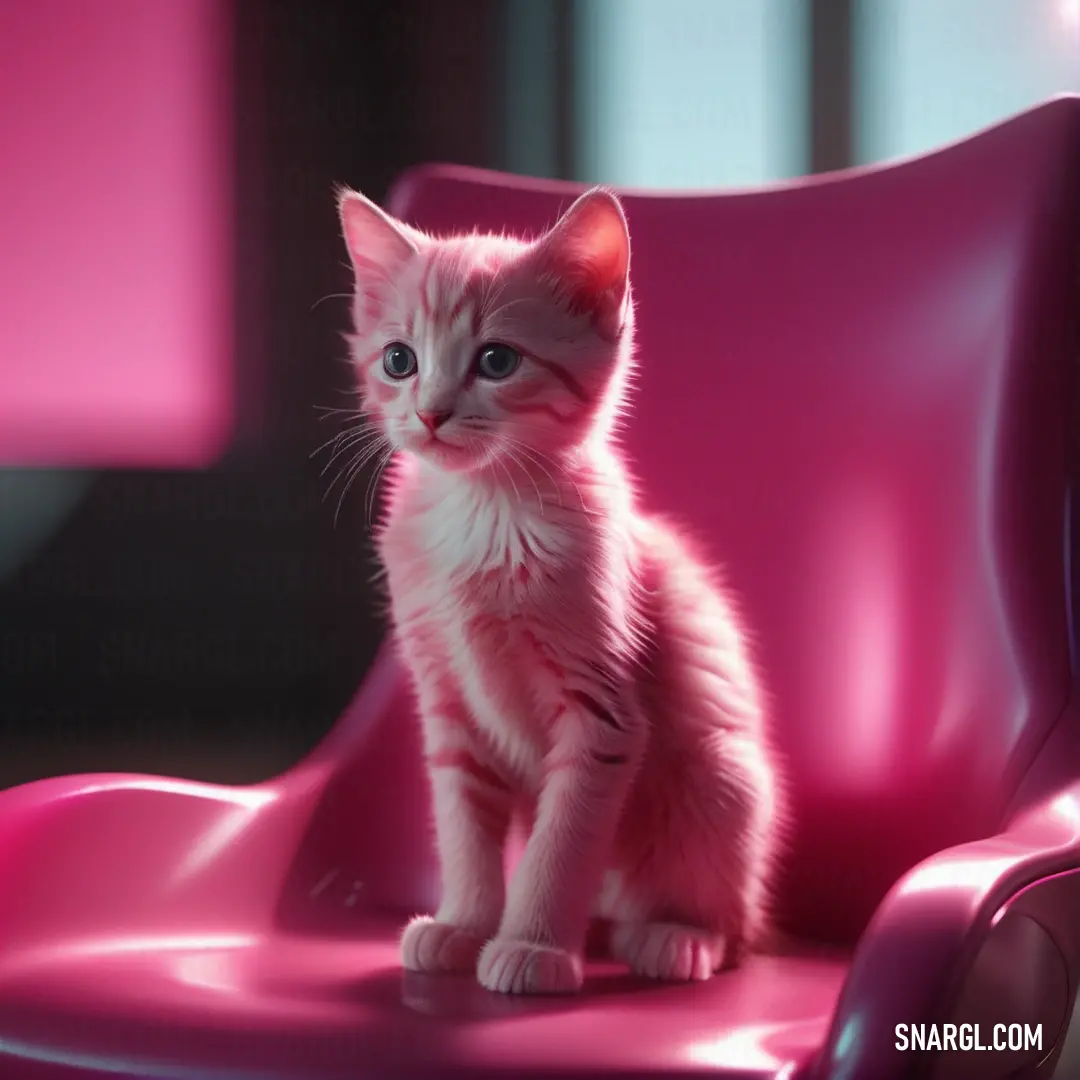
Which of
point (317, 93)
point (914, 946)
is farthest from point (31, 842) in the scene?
point (317, 93)

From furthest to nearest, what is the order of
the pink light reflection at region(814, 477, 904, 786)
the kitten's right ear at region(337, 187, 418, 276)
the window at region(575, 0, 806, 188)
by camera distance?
1. the window at region(575, 0, 806, 188)
2. the pink light reflection at region(814, 477, 904, 786)
3. the kitten's right ear at region(337, 187, 418, 276)

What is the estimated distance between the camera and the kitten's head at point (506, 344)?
3.32 feet

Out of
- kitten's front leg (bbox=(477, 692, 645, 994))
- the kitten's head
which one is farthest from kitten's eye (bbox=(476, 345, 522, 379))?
kitten's front leg (bbox=(477, 692, 645, 994))

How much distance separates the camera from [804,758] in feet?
4.17

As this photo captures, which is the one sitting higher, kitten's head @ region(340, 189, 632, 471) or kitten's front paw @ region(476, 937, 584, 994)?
kitten's head @ region(340, 189, 632, 471)

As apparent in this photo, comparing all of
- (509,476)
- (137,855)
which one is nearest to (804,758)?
(509,476)

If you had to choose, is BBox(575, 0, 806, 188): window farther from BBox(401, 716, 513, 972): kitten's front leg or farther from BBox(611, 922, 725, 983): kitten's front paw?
BBox(611, 922, 725, 983): kitten's front paw

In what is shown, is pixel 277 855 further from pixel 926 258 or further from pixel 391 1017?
pixel 926 258

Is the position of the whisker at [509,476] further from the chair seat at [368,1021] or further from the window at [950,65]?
the window at [950,65]

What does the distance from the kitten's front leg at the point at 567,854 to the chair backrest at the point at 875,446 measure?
0.32 m

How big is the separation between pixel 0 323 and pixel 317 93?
639mm

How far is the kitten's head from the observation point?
1.01 metres

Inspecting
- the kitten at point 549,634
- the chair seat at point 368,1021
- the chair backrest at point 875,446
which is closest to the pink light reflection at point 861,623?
the chair backrest at point 875,446

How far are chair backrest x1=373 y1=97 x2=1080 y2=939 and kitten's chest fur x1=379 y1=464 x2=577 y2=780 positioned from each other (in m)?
0.34
